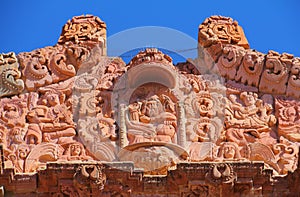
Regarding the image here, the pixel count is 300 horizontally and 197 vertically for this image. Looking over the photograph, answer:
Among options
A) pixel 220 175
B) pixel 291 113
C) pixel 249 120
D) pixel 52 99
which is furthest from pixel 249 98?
pixel 52 99

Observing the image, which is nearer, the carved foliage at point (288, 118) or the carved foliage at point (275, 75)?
the carved foliage at point (288, 118)

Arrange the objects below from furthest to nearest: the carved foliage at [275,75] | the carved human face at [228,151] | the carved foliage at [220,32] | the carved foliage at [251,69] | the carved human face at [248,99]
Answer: the carved foliage at [220,32], the carved foliage at [251,69], the carved foliage at [275,75], the carved human face at [248,99], the carved human face at [228,151]

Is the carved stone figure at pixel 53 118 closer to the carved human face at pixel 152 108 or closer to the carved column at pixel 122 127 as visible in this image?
the carved column at pixel 122 127

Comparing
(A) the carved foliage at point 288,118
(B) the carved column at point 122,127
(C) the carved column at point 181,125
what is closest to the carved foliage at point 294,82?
(A) the carved foliage at point 288,118

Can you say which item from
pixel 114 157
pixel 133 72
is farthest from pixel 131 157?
pixel 133 72

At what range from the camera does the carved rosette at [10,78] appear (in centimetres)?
2280

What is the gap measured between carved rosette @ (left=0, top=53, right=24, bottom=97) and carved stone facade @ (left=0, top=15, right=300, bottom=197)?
2 cm

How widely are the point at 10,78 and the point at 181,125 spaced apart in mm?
3093

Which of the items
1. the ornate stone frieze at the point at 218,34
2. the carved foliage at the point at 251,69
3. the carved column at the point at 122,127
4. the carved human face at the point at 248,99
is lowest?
the carved column at the point at 122,127

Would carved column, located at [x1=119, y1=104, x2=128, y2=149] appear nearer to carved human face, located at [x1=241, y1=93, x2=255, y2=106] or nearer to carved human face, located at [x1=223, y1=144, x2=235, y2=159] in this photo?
carved human face, located at [x1=223, y1=144, x2=235, y2=159]

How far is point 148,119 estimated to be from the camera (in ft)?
73.8

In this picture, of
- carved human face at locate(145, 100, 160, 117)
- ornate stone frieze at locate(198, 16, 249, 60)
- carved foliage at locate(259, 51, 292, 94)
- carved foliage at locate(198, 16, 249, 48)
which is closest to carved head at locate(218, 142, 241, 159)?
carved human face at locate(145, 100, 160, 117)

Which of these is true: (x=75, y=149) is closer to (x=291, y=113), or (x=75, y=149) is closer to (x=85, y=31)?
(x=85, y=31)

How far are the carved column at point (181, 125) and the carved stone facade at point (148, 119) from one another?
2 centimetres
